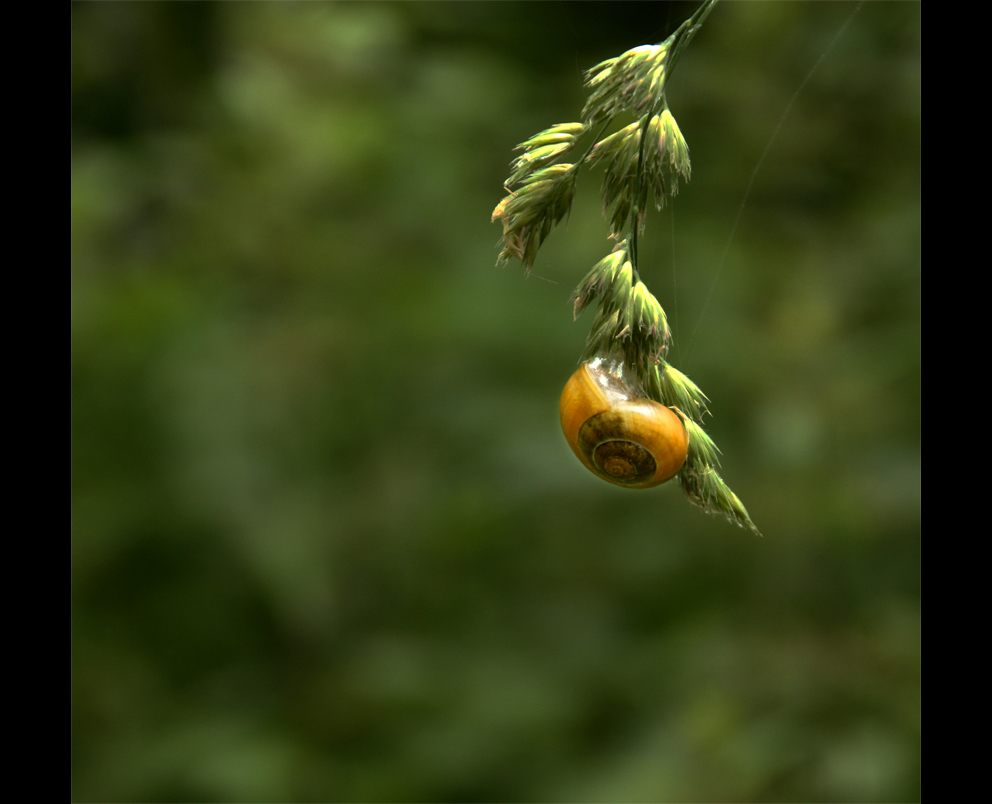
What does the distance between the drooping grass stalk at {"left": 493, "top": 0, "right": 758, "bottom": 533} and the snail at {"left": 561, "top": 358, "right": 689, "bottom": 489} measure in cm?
1

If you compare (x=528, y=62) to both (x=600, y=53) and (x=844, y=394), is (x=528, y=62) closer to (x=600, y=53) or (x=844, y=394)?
(x=600, y=53)

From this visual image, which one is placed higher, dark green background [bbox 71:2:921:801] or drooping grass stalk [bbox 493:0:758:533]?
drooping grass stalk [bbox 493:0:758:533]

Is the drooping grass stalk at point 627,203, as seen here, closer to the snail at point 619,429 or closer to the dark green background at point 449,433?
the snail at point 619,429

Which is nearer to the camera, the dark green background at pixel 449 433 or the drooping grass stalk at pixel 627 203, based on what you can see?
the drooping grass stalk at pixel 627 203

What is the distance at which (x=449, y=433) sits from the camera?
4.82 ft

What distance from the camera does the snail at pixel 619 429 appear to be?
518 mm

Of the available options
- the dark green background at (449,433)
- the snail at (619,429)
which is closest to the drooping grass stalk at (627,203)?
the snail at (619,429)

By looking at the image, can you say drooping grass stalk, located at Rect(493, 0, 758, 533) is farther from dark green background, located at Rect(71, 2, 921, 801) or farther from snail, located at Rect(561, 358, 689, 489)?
dark green background, located at Rect(71, 2, 921, 801)

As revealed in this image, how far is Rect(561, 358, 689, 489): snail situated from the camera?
1.70 feet

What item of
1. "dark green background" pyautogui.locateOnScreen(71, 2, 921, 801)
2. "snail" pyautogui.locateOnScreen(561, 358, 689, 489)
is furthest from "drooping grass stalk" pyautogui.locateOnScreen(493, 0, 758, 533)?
"dark green background" pyautogui.locateOnScreen(71, 2, 921, 801)

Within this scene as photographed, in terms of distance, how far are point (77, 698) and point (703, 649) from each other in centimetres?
104

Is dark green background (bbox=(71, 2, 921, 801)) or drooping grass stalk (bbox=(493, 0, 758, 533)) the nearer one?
drooping grass stalk (bbox=(493, 0, 758, 533))

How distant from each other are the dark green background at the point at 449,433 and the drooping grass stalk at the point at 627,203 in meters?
0.73

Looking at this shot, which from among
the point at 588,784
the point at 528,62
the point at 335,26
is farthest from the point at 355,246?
the point at 588,784
